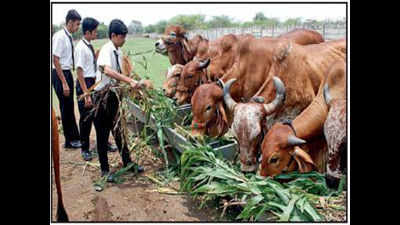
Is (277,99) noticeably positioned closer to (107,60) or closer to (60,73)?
(107,60)

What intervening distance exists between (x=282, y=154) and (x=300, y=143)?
0.22m

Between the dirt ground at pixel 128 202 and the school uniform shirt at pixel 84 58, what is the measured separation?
5.01 feet

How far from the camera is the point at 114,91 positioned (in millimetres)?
5062

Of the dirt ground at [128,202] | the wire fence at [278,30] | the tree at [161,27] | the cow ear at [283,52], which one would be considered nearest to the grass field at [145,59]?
the tree at [161,27]

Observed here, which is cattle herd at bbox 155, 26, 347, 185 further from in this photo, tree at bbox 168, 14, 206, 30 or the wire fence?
tree at bbox 168, 14, 206, 30

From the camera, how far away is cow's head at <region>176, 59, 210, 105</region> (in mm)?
6750

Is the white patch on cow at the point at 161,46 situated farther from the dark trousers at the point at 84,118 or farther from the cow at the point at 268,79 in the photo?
the cow at the point at 268,79

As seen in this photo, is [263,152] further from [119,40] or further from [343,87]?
[119,40]

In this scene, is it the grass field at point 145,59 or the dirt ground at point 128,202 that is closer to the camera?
the dirt ground at point 128,202

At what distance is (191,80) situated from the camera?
6.77 meters

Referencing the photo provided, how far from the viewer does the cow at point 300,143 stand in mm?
4098

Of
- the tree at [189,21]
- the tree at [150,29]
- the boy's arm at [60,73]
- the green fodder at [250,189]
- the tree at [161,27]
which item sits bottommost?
the green fodder at [250,189]

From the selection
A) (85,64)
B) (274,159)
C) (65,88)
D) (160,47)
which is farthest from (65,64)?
(274,159)

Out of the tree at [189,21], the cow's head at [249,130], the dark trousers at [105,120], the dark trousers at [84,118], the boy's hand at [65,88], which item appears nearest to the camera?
the cow's head at [249,130]
